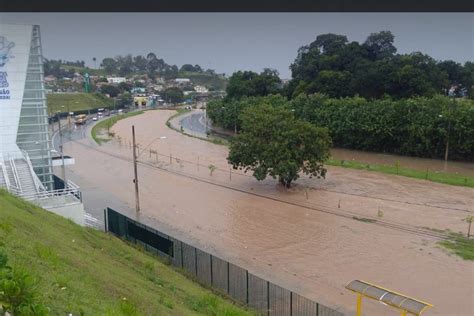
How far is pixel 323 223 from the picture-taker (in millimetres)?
20266

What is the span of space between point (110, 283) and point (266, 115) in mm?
18282

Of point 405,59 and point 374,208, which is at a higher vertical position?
Result: point 405,59

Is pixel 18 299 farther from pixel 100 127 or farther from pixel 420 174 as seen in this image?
pixel 100 127

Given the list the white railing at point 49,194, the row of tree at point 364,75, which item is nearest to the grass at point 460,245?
the white railing at point 49,194

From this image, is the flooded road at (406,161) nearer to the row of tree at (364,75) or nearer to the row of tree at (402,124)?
the row of tree at (402,124)

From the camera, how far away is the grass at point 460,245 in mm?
16359

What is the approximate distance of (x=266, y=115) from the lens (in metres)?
26.3

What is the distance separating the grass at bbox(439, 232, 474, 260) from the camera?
53.7ft

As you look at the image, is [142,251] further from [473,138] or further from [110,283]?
[473,138]

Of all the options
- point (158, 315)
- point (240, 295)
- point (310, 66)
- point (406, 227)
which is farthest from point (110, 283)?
point (310, 66)

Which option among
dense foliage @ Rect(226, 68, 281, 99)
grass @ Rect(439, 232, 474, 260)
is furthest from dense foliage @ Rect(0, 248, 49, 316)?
dense foliage @ Rect(226, 68, 281, 99)

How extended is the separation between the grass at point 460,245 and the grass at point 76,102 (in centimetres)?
7754

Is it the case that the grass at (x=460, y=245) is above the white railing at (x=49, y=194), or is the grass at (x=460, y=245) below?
below

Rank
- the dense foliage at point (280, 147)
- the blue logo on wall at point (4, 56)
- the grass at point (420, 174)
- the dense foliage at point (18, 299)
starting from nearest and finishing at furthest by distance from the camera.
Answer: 1. the dense foliage at point (18, 299)
2. the blue logo on wall at point (4, 56)
3. the dense foliage at point (280, 147)
4. the grass at point (420, 174)
